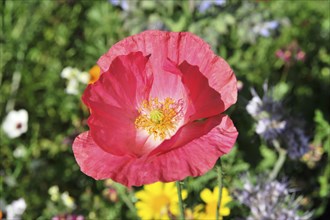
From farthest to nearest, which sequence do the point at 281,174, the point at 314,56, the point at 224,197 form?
the point at 314,56, the point at 281,174, the point at 224,197

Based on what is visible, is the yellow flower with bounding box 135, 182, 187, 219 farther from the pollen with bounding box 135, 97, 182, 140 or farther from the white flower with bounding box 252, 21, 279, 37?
the white flower with bounding box 252, 21, 279, 37

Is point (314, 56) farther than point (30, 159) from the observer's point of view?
Yes

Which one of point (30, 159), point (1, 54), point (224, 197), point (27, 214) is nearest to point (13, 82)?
point (1, 54)

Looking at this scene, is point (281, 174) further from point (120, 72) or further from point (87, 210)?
point (120, 72)

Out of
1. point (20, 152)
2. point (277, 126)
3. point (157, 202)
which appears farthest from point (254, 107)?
point (20, 152)

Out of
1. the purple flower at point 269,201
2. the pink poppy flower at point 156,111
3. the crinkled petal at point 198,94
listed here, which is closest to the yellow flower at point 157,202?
the purple flower at point 269,201

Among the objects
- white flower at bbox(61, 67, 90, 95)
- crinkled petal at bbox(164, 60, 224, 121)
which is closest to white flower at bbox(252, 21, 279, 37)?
white flower at bbox(61, 67, 90, 95)

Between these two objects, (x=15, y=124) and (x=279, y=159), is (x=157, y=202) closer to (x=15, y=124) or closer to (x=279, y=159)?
(x=279, y=159)
